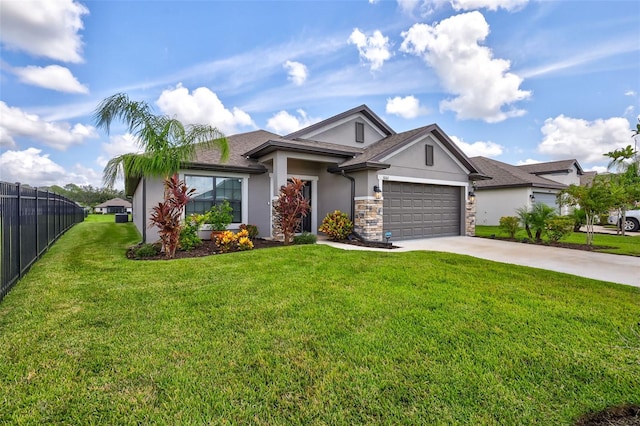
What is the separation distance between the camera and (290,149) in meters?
10.9

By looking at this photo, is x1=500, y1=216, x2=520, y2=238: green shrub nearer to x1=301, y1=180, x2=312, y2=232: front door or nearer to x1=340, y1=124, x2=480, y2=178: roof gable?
x1=340, y1=124, x2=480, y2=178: roof gable

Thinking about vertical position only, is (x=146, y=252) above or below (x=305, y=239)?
below

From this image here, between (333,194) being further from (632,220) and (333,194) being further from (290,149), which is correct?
(632,220)

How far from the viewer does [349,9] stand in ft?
40.6

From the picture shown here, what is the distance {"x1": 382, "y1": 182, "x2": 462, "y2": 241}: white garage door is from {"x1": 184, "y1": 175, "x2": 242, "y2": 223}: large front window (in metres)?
5.82

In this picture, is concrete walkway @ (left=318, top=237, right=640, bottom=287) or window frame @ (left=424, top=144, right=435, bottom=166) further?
window frame @ (left=424, top=144, right=435, bottom=166)

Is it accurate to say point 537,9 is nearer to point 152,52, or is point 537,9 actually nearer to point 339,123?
point 339,123

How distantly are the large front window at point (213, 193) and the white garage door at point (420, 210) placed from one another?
19.1 ft

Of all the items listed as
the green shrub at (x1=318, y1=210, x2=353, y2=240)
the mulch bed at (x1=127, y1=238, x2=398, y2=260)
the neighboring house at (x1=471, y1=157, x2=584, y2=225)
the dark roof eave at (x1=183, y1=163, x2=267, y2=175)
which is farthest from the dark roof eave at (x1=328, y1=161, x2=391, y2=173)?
the neighboring house at (x1=471, y1=157, x2=584, y2=225)

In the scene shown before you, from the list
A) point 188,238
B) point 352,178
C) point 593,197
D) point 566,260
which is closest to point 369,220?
point 352,178

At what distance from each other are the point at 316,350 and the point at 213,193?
31.2ft

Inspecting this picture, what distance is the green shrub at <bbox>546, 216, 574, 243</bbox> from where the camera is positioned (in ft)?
35.5

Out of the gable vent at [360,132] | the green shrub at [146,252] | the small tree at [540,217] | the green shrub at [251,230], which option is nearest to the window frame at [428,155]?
the gable vent at [360,132]

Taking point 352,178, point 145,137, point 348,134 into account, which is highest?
point 348,134
